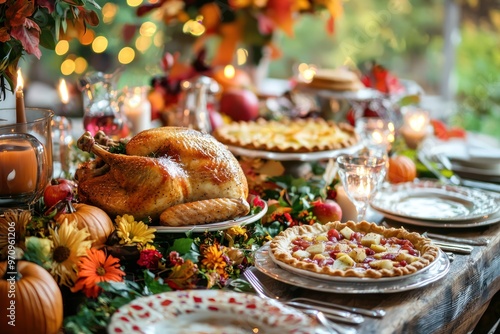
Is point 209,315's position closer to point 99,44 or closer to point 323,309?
point 323,309

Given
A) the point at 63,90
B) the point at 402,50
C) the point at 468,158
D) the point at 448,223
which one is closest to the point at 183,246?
the point at 448,223

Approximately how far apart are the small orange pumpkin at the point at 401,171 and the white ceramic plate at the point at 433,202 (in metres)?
0.11

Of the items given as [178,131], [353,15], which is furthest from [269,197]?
[353,15]

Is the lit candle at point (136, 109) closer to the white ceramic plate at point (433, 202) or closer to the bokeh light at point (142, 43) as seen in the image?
the white ceramic plate at point (433, 202)

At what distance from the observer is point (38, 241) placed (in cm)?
135

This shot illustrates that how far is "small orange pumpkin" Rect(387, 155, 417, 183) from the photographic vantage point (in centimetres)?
245

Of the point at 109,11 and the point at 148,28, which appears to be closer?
the point at 148,28

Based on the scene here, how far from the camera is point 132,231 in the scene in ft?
5.02

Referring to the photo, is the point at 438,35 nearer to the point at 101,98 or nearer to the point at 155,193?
the point at 101,98

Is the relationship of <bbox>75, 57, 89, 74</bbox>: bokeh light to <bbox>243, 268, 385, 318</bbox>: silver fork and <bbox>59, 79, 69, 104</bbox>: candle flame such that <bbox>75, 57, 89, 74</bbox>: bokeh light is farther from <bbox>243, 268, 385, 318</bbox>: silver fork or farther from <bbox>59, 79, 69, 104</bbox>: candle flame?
<bbox>243, 268, 385, 318</bbox>: silver fork

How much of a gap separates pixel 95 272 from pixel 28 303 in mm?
169

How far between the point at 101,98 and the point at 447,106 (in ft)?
10.3

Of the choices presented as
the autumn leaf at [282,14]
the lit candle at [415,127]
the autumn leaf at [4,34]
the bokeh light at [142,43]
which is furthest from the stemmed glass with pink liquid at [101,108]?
the bokeh light at [142,43]

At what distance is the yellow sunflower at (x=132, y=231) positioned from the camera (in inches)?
59.4
